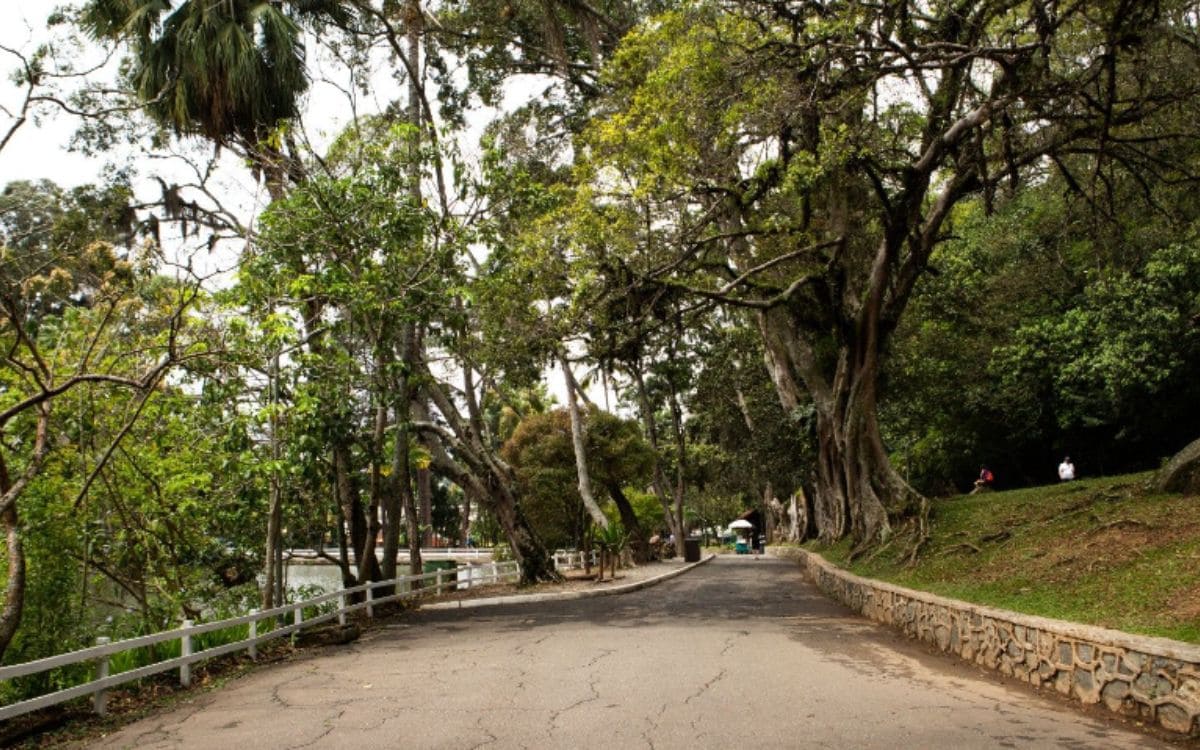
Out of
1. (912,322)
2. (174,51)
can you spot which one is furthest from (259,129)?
(912,322)

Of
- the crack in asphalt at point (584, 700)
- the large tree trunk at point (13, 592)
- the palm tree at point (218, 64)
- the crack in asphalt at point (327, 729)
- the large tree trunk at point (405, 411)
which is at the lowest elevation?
the crack in asphalt at point (584, 700)

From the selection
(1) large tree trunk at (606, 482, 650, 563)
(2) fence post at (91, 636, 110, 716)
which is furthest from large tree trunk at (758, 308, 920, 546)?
(2) fence post at (91, 636, 110, 716)

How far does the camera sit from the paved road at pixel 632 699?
241 inches

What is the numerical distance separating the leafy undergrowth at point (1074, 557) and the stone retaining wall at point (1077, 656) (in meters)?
0.33

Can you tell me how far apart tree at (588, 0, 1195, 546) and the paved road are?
7.13m

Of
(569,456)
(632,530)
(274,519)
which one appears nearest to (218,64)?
(274,519)

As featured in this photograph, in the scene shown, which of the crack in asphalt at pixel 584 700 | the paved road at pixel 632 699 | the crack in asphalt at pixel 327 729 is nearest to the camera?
the paved road at pixel 632 699

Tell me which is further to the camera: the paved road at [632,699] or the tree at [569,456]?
the tree at [569,456]

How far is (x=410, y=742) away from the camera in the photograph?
6145 mm

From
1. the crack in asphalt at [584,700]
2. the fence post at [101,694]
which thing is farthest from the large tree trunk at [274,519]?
the crack in asphalt at [584,700]

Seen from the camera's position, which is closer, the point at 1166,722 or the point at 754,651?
the point at 1166,722

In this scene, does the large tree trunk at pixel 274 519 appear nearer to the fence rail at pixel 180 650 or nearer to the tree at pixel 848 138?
the fence rail at pixel 180 650

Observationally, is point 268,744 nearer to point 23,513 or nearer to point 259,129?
point 23,513

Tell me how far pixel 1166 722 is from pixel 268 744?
6.23 meters
